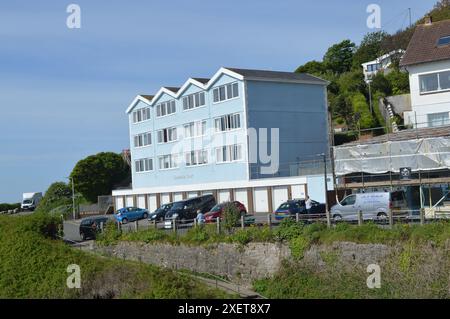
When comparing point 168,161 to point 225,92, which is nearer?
point 225,92

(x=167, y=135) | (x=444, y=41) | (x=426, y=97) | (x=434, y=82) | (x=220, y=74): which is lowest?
(x=426, y=97)

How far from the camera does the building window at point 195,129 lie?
189 ft

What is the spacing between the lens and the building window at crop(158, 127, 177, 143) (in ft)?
202

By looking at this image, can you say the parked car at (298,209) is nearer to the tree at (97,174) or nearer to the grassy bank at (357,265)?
the grassy bank at (357,265)

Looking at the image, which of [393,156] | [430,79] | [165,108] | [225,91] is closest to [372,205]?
[393,156]

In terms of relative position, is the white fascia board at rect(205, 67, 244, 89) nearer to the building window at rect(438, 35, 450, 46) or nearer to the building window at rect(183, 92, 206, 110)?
the building window at rect(183, 92, 206, 110)

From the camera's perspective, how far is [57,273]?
75.2ft

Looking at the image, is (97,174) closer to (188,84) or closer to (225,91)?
(188,84)

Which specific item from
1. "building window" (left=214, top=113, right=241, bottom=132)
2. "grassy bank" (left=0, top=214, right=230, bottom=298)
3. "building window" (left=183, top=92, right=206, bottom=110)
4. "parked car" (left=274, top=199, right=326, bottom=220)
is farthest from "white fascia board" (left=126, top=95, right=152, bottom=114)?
"grassy bank" (left=0, top=214, right=230, bottom=298)

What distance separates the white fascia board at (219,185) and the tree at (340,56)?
3764 cm

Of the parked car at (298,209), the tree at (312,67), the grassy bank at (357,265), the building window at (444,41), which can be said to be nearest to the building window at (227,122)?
the parked car at (298,209)

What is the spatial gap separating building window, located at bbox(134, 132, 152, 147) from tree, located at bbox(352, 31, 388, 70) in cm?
3476

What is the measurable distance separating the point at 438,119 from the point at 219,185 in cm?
2040
